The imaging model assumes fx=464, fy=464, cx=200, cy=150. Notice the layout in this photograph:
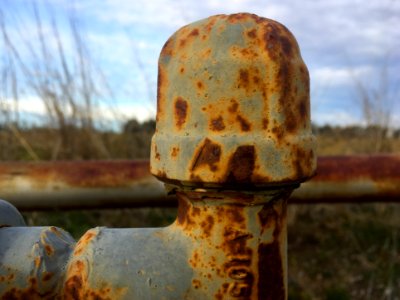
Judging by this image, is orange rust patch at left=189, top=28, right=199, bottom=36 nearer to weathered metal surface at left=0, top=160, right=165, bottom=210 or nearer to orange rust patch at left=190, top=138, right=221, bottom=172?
orange rust patch at left=190, top=138, right=221, bottom=172

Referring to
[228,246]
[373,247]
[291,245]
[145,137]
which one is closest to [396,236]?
[373,247]

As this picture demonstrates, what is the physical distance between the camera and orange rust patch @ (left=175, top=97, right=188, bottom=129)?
1.67 feet

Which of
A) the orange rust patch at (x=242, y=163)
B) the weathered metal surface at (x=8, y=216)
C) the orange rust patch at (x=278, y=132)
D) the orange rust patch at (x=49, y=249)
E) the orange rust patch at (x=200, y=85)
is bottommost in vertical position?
the orange rust patch at (x=49, y=249)

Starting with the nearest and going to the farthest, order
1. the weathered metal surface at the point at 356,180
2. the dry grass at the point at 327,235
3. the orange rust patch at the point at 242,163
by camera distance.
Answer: the orange rust patch at the point at 242,163
the weathered metal surface at the point at 356,180
the dry grass at the point at 327,235

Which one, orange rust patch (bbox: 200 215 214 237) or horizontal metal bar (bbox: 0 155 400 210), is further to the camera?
horizontal metal bar (bbox: 0 155 400 210)

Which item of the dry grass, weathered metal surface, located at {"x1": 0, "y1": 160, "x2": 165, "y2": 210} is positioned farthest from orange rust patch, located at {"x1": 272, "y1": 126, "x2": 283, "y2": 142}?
the dry grass

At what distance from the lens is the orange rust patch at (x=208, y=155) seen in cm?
48

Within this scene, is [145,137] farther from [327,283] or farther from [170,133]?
[170,133]

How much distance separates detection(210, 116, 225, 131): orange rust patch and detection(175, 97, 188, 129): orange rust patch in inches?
1.4

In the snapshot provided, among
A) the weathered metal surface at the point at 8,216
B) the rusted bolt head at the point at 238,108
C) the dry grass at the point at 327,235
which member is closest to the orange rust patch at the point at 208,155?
the rusted bolt head at the point at 238,108

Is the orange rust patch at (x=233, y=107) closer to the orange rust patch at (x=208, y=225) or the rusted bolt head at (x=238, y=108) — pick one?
the rusted bolt head at (x=238, y=108)

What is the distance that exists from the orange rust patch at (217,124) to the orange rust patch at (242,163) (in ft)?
0.10

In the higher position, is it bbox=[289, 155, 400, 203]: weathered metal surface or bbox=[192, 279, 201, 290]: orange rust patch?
bbox=[192, 279, 201, 290]: orange rust patch

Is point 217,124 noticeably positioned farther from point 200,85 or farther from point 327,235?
point 327,235
